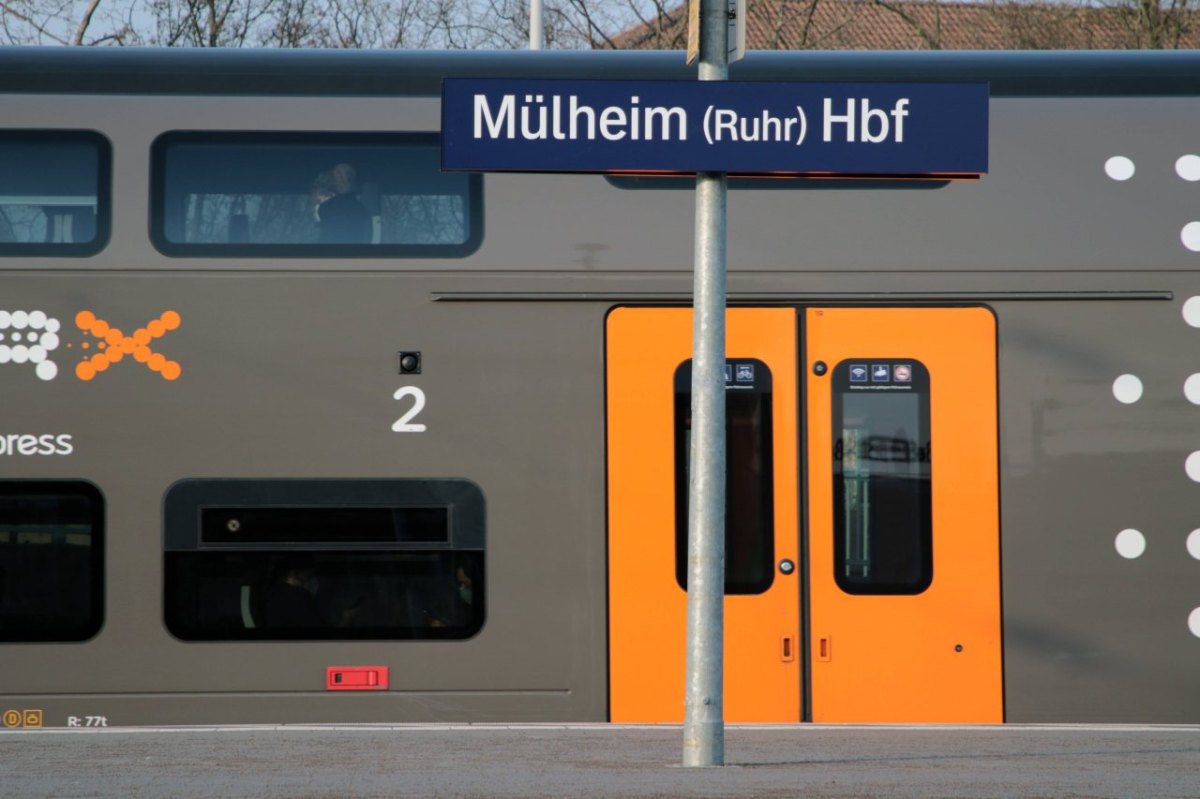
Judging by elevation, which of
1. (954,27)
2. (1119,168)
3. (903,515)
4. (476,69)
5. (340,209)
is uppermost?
(954,27)

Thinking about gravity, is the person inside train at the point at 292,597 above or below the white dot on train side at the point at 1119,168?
below

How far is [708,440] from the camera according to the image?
568 cm

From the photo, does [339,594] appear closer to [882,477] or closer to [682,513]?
[682,513]

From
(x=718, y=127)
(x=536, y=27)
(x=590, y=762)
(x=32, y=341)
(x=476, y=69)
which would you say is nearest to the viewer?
(x=718, y=127)

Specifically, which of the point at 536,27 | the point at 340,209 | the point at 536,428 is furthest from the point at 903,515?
the point at 536,27

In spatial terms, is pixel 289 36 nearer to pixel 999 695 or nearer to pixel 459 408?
pixel 459 408

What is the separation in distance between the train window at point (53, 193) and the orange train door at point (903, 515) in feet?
11.2

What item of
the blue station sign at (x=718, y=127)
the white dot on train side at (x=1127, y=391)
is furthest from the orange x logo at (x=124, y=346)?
the white dot on train side at (x=1127, y=391)

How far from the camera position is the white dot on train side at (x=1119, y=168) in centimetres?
735

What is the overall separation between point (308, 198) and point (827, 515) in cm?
287

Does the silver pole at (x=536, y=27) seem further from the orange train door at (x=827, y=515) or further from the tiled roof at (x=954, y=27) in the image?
the orange train door at (x=827, y=515)

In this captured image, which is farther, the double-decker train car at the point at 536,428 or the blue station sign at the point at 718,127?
the double-decker train car at the point at 536,428

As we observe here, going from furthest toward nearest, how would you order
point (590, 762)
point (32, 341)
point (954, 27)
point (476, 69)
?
point (954, 27)
point (476, 69)
point (32, 341)
point (590, 762)

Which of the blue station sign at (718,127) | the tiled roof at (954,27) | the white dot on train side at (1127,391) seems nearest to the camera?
the blue station sign at (718,127)
